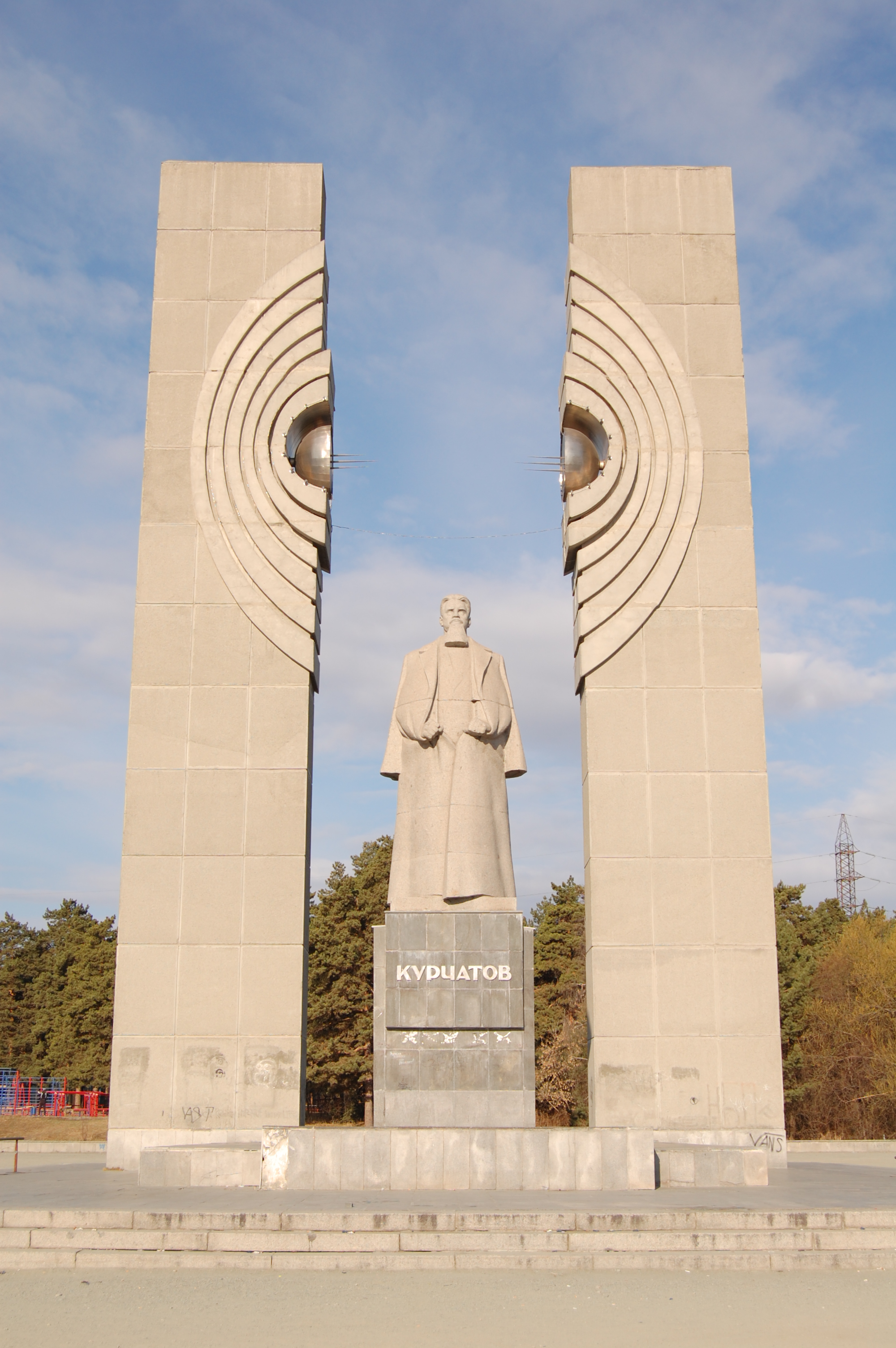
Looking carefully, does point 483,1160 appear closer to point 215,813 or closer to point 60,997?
point 215,813

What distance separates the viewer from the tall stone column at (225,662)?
1295 centimetres

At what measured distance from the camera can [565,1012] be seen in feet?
104

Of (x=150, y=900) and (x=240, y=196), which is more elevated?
(x=240, y=196)

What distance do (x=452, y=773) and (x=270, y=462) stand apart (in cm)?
508

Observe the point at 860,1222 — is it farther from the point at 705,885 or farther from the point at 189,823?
the point at 189,823

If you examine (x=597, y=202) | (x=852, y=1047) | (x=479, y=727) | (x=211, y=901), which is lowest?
(x=852, y=1047)

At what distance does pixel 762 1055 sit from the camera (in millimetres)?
12922

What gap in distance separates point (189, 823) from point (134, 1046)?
249 cm

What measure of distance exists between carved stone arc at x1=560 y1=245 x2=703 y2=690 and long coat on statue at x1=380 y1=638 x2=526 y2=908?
227cm

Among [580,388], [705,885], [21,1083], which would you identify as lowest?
[21,1083]

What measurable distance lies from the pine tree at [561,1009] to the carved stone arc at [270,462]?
1414cm

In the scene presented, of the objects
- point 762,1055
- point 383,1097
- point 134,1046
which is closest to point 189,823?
point 134,1046

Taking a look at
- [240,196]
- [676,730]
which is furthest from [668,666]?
[240,196]

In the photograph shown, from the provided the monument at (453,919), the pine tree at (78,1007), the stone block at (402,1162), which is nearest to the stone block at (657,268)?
the monument at (453,919)
